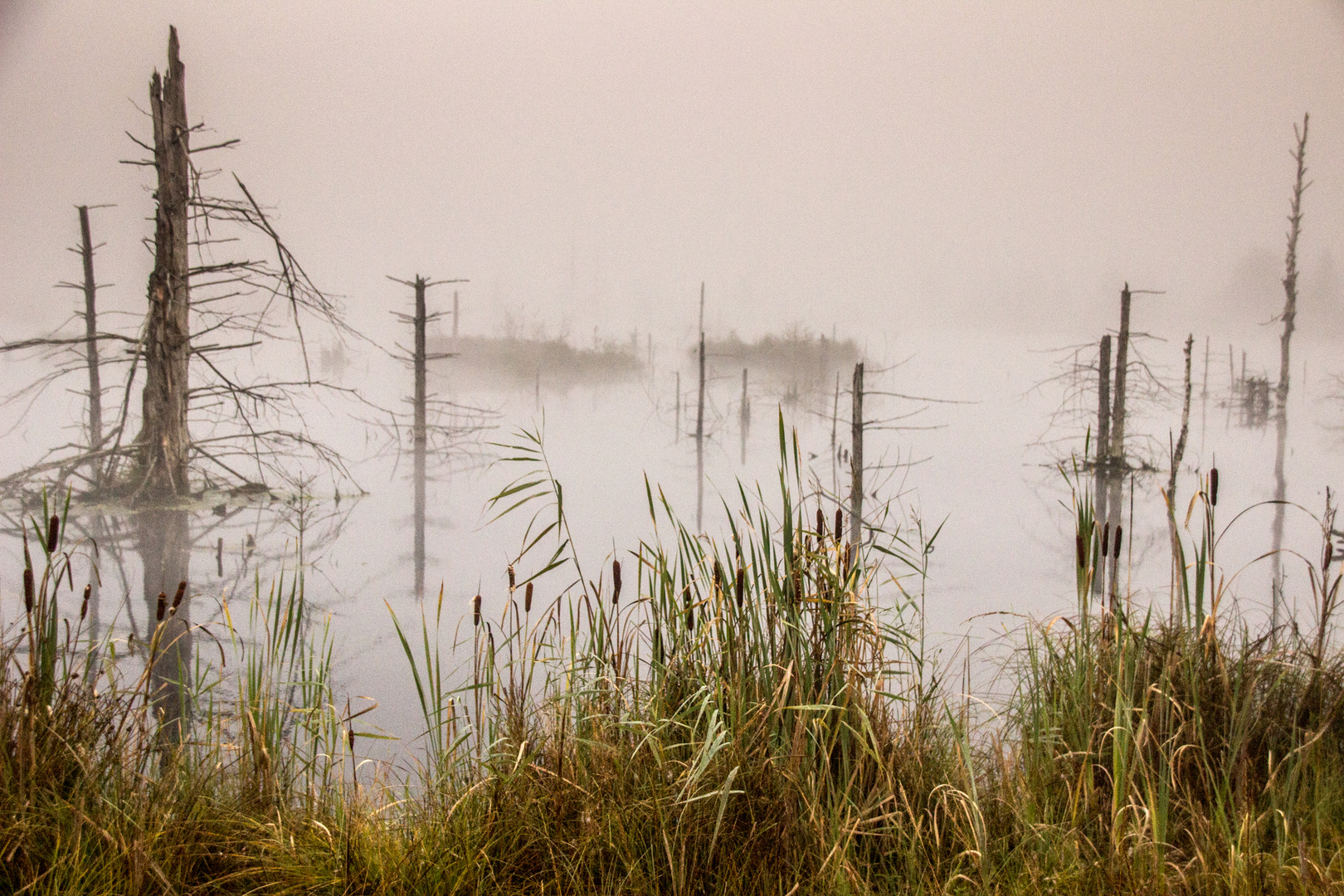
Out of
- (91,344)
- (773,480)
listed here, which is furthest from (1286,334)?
(91,344)

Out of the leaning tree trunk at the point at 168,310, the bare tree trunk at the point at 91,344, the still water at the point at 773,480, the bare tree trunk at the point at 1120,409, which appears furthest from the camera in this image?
the bare tree trunk at the point at 1120,409

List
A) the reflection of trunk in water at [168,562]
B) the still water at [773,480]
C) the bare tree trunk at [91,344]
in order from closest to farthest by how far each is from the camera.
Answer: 1. the reflection of trunk in water at [168,562]
2. the still water at [773,480]
3. the bare tree trunk at [91,344]

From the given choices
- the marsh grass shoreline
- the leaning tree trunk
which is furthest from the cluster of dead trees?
the marsh grass shoreline

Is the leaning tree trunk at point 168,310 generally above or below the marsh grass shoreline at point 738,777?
above

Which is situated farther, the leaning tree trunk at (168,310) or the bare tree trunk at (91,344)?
the bare tree trunk at (91,344)

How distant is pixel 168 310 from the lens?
3504 mm

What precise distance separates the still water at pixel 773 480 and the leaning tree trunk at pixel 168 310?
0.25 m

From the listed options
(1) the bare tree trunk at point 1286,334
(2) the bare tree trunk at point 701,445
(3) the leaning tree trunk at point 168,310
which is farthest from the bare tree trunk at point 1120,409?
(3) the leaning tree trunk at point 168,310

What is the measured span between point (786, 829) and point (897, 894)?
0.22 meters

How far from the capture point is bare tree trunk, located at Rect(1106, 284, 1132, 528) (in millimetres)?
3664

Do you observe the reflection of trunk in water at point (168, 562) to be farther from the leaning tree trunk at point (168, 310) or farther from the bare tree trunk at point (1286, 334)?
the bare tree trunk at point (1286, 334)

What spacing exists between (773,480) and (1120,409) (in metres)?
1.60

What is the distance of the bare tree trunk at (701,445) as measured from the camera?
11.9 ft

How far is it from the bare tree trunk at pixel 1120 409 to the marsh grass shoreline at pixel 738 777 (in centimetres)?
193
